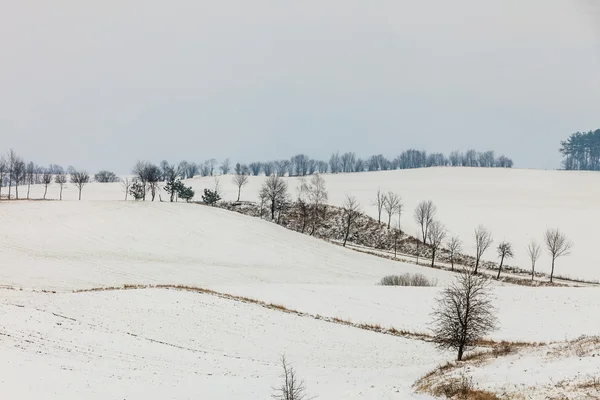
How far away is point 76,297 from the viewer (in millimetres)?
39438

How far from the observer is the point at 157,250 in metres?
66.9

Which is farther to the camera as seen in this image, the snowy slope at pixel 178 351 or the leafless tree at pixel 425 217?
the leafless tree at pixel 425 217

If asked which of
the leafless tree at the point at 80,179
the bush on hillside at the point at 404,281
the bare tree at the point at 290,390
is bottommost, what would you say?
the bush on hillside at the point at 404,281

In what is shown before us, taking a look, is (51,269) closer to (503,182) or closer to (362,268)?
(362,268)

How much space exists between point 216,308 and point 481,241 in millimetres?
57714

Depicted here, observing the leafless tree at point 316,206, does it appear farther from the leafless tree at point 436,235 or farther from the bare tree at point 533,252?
the bare tree at point 533,252

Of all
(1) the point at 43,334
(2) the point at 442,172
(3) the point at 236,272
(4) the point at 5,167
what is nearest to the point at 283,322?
(1) the point at 43,334

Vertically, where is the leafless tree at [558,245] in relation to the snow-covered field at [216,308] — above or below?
above

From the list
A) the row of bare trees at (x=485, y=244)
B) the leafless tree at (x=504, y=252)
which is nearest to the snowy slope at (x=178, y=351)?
the row of bare trees at (x=485, y=244)

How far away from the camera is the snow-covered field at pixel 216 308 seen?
2311 cm

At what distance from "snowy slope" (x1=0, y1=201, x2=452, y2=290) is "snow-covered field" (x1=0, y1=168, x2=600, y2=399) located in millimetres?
325

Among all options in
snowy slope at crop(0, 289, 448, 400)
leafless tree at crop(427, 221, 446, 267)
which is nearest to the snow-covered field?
snowy slope at crop(0, 289, 448, 400)

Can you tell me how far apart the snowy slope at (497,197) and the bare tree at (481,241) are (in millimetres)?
2038

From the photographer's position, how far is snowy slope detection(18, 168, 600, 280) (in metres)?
85.0
